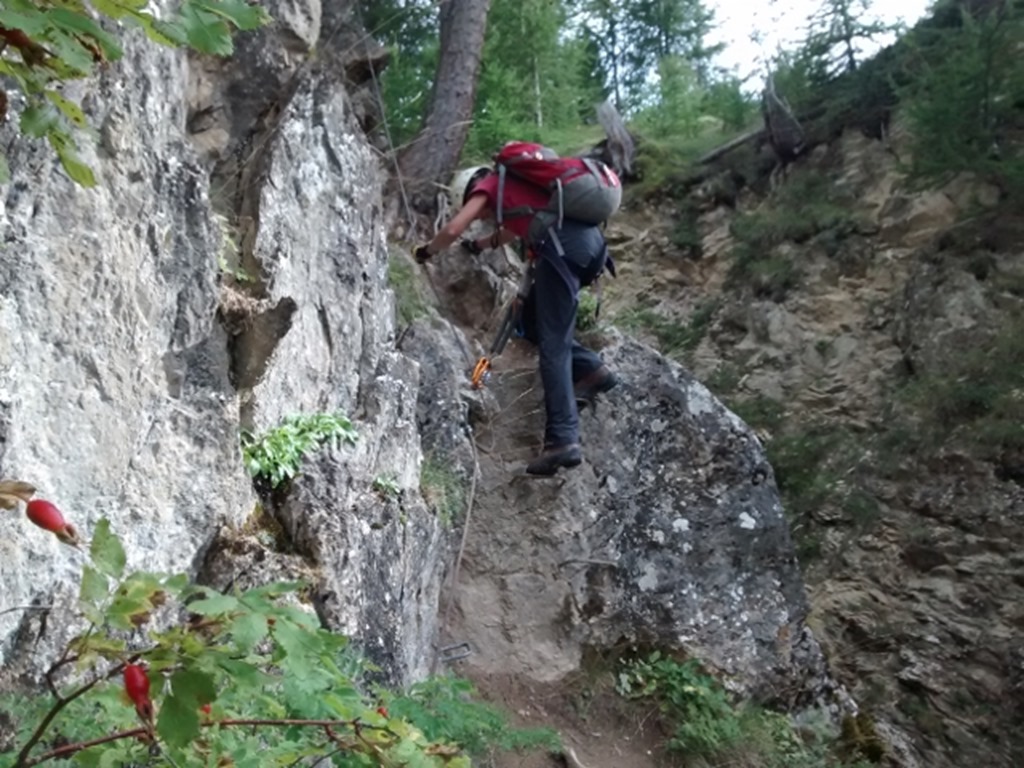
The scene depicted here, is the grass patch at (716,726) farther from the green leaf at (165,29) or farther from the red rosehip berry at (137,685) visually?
the green leaf at (165,29)

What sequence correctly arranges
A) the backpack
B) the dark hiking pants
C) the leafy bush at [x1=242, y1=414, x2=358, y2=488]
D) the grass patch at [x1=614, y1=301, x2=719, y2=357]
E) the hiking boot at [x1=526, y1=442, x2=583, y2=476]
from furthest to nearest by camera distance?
1. the grass patch at [x1=614, y1=301, x2=719, y2=357]
2. the hiking boot at [x1=526, y1=442, x2=583, y2=476]
3. the dark hiking pants
4. the backpack
5. the leafy bush at [x1=242, y1=414, x2=358, y2=488]

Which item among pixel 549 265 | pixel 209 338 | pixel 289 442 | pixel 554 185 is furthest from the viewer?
pixel 549 265

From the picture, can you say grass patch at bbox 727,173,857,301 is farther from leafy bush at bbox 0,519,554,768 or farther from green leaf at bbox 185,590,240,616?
green leaf at bbox 185,590,240,616

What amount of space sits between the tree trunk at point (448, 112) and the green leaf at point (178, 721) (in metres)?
8.57

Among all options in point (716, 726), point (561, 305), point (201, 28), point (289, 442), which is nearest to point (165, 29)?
point (201, 28)

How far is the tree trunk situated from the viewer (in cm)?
970

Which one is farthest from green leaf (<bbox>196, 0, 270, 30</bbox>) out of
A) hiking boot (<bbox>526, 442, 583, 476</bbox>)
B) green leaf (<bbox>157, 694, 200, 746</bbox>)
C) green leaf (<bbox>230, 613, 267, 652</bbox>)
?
hiking boot (<bbox>526, 442, 583, 476</bbox>)

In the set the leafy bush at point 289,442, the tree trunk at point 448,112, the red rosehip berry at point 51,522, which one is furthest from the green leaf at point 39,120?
the tree trunk at point 448,112

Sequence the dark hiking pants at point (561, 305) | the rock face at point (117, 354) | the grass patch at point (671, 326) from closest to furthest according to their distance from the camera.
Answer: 1. the rock face at point (117, 354)
2. the dark hiking pants at point (561, 305)
3. the grass patch at point (671, 326)

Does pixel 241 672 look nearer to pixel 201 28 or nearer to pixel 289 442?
pixel 201 28

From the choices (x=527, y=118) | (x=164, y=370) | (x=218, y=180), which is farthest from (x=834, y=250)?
(x=164, y=370)

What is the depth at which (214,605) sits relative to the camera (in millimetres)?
1303

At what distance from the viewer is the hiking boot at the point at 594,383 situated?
7.04 m

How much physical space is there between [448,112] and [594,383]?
4029mm
